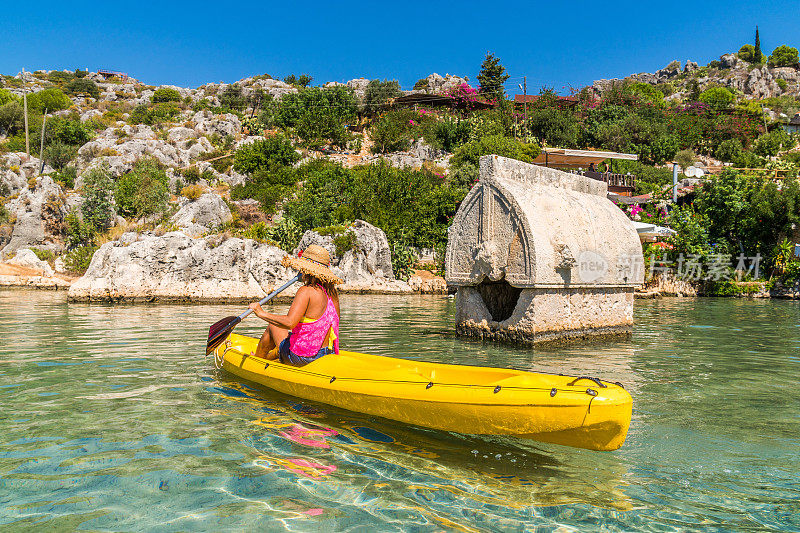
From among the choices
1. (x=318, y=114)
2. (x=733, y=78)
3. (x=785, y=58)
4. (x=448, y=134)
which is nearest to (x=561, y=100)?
(x=448, y=134)

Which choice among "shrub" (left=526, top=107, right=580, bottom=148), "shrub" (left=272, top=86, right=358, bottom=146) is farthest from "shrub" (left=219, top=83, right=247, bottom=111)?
"shrub" (left=526, top=107, right=580, bottom=148)

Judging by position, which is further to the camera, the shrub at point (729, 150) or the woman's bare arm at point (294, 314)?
the shrub at point (729, 150)

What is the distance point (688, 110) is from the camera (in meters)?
53.4

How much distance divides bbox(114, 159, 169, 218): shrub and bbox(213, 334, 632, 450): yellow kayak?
2819 cm

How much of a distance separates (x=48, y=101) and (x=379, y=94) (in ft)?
112

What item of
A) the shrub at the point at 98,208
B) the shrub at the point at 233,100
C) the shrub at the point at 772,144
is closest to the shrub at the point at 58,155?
the shrub at the point at 98,208

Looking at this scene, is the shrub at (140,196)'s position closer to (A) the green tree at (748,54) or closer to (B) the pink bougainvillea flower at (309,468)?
(B) the pink bougainvillea flower at (309,468)

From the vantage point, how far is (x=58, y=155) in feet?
140

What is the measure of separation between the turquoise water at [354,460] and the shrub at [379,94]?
49827 millimetres

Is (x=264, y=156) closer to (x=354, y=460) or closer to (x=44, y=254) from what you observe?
(x=44, y=254)

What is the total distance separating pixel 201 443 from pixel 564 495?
9.23ft

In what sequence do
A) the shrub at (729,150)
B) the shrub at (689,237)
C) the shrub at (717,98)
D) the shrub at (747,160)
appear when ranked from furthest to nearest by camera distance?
the shrub at (717,98)
the shrub at (729,150)
the shrub at (747,160)
the shrub at (689,237)

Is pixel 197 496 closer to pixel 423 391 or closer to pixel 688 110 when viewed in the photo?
pixel 423 391

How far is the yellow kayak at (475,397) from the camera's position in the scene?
3887mm
